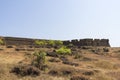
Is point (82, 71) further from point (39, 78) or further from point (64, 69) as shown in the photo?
point (39, 78)

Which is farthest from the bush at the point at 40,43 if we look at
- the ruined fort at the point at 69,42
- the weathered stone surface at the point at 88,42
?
the weathered stone surface at the point at 88,42

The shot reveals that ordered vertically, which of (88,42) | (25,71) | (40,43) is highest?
(88,42)

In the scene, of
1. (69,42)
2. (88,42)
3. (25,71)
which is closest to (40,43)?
(69,42)

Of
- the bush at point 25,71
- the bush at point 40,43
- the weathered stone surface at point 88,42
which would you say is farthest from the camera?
the weathered stone surface at point 88,42

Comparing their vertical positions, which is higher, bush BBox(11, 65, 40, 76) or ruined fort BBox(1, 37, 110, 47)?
ruined fort BBox(1, 37, 110, 47)

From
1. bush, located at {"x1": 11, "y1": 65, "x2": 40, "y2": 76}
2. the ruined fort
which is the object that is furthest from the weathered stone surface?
bush, located at {"x1": 11, "y1": 65, "x2": 40, "y2": 76}

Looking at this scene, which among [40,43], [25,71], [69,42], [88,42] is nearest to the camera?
[25,71]

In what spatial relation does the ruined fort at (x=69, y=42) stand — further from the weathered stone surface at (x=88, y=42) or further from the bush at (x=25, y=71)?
the bush at (x=25, y=71)

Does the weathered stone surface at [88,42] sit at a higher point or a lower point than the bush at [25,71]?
higher

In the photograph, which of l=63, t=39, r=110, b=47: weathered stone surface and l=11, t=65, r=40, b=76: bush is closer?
l=11, t=65, r=40, b=76: bush

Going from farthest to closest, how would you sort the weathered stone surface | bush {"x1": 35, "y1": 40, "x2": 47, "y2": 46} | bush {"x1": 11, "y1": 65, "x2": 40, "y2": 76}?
1. the weathered stone surface
2. bush {"x1": 35, "y1": 40, "x2": 47, "y2": 46}
3. bush {"x1": 11, "y1": 65, "x2": 40, "y2": 76}

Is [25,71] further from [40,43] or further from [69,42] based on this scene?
[69,42]

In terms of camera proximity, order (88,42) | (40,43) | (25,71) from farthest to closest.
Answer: (88,42) < (40,43) < (25,71)

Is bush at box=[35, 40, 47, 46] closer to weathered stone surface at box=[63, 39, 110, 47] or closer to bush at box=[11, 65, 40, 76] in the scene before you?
weathered stone surface at box=[63, 39, 110, 47]
